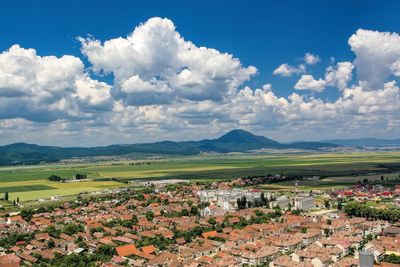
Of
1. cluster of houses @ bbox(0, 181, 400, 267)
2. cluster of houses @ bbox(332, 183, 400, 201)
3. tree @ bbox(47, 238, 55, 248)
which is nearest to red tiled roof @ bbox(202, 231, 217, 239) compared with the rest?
cluster of houses @ bbox(0, 181, 400, 267)

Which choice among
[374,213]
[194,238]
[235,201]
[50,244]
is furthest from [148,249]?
[235,201]

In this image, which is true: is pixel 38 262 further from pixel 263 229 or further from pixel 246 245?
pixel 263 229

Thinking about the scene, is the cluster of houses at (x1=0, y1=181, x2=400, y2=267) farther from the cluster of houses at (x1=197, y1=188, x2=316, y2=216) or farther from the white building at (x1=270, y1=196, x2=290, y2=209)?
the white building at (x1=270, y1=196, x2=290, y2=209)

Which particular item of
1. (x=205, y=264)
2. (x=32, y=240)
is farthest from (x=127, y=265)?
(x=32, y=240)

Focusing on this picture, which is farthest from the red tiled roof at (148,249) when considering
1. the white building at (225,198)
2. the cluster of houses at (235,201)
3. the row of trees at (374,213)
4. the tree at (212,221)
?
the row of trees at (374,213)

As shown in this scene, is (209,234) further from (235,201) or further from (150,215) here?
(235,201)

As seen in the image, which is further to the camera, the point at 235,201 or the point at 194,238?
the point at 235,201
